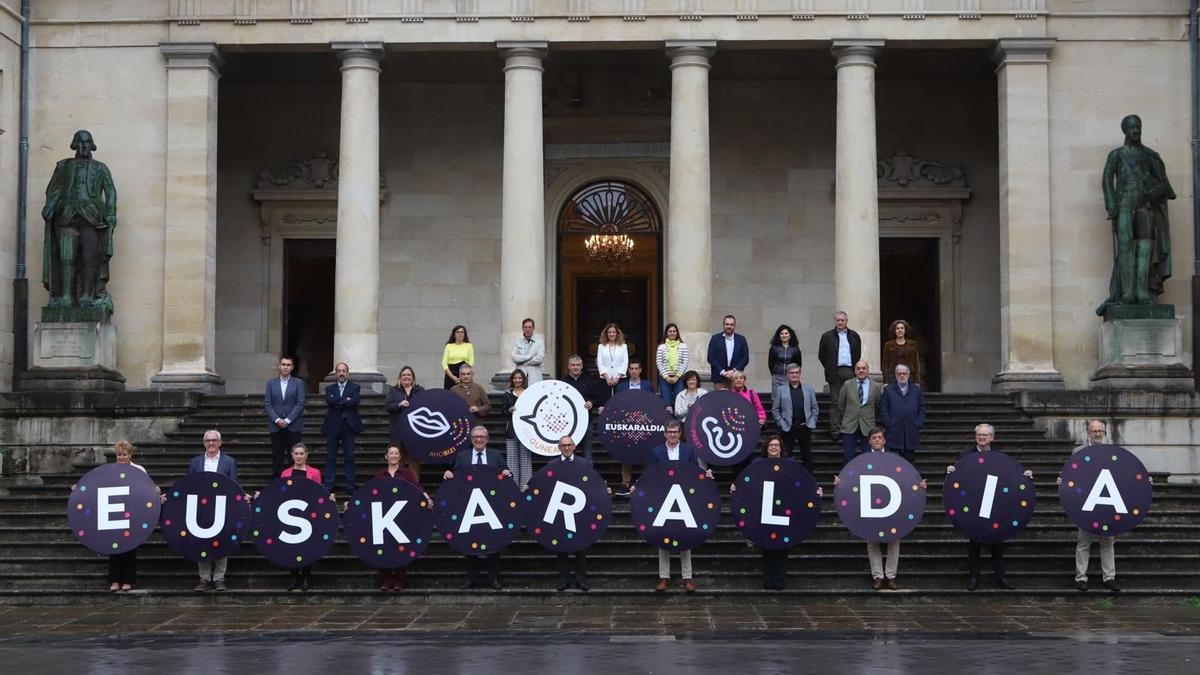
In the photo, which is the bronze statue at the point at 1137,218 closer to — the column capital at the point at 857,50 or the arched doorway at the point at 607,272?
the column capital at the point at 857,50

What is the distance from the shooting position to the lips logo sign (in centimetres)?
2117

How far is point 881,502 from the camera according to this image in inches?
746

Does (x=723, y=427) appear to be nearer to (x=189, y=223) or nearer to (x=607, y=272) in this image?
(x=189, y=223)

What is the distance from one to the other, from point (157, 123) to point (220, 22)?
191 cm

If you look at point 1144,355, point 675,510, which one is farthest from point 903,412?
point 1144,355

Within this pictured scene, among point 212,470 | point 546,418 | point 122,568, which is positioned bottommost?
point 122,568

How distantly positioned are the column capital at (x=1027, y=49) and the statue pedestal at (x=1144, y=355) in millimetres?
4315

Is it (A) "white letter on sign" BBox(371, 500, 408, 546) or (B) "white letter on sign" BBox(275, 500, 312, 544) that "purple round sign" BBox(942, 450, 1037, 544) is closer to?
(A) "white letter on sign" BBox(371, 500, 408, 546)

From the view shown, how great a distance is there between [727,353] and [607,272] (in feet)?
29.0

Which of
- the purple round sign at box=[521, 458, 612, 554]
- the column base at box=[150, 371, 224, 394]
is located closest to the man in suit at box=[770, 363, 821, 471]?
the purple round sign at box=[521, 458, 612, 554]

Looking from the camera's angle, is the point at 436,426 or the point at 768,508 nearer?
the point at 768,508

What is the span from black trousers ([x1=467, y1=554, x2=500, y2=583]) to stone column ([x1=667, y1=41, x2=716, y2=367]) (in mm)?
7771

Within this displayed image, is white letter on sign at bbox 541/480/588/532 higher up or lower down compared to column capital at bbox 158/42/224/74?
lower down

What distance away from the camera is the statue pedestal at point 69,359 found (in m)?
26.2
